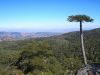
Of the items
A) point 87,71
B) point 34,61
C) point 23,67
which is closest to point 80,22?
point 87,71

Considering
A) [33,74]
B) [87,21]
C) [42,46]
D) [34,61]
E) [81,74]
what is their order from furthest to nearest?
1. [42,46]
2. [34,61]
3. [33,74]
4. [87,21]
5. [81,74]

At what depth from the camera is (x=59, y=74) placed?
102 ft

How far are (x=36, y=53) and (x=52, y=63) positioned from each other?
9.54 ft

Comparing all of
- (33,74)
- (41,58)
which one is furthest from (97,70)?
(41,58)

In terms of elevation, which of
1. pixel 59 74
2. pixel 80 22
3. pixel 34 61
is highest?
pixel 80 22

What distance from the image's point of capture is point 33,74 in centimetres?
2739

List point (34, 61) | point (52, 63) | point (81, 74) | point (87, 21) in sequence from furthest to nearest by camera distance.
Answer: point (52, 63) → point (34, 61) → point (87, 21) → point (81, 74)

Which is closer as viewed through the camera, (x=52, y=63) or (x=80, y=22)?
(x=80, y=22)

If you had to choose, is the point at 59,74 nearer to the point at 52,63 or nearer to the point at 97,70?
the point at 52,63

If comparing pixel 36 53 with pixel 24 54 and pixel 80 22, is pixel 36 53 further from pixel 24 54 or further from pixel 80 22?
pixel 80 22

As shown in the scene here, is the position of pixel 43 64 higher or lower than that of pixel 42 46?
lower

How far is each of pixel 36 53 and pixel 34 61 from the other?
9.94 ft

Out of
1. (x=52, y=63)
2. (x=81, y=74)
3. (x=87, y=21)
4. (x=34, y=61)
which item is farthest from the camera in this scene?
(x=52, y=63)

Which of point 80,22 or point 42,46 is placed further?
point 42,46
